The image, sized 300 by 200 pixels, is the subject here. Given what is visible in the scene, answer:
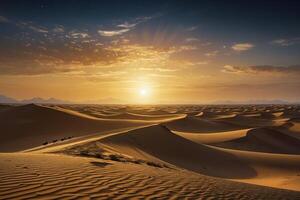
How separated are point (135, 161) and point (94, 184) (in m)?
5.14

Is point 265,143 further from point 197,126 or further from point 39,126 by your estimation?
point 39,126

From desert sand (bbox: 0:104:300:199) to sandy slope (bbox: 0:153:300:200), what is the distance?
0.06ft

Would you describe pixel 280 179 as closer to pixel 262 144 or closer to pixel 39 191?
pixel 39 191

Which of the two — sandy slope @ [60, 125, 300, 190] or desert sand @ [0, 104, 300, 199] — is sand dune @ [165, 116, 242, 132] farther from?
sandy slope @ [60, 125, 300, 190]

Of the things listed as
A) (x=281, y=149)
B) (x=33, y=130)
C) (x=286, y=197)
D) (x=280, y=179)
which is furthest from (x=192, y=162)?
(x=33, y=130)

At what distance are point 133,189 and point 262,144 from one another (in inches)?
1005

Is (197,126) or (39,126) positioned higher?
(39,126)

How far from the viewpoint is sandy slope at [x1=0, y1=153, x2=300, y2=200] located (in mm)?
6434

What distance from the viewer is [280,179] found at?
52.5 feet

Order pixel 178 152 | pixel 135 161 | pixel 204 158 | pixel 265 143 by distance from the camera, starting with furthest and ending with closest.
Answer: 1. pixel 265 143
2. pixel 178 152
3. pixel 204 158
4. pixel 135 161

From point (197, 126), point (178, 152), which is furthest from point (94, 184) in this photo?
point (197, 126)

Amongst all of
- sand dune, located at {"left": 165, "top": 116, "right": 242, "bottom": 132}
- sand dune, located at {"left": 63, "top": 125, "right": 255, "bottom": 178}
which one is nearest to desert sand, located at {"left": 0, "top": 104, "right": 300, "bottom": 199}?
sand dune, located at {"left": 63, "top": 125, "right": 255, "bottom": 178}

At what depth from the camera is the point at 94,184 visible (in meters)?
7.25

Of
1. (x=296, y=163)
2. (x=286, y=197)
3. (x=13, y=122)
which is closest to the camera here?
(x=286, y=197)
